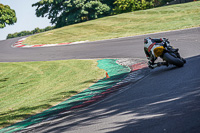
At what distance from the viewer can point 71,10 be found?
5934 cm

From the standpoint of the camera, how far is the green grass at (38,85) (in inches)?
329

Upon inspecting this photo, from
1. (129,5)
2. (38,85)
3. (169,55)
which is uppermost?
(129,5)

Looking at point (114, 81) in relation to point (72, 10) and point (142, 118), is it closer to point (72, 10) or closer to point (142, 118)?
point (142, 118)

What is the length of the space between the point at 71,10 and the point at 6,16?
12.9 meters

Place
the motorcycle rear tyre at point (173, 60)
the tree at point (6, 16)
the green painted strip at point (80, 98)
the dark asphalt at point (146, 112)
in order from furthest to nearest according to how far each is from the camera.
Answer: the tree at point (6, 16) → the motorcycle rear tyre at point (173, 60) → the green painted strip at point (80, 98) → the dark asphalt at point (146, 112)

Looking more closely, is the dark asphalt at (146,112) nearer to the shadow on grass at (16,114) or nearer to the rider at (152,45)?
the shadow on grass at (16,114)

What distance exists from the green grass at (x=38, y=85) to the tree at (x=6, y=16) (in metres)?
40.0

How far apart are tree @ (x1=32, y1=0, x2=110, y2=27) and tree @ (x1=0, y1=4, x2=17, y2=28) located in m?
6.77

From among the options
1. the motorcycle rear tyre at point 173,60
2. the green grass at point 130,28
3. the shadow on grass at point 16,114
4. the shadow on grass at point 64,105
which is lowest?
the shadow on grass at point 16,114

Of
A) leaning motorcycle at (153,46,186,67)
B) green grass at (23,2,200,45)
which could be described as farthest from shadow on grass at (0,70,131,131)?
green grass at (23,2,200,45)

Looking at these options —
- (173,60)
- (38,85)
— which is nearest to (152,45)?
(173,60)

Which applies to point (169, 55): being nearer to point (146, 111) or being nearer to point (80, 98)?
point (80, 98)

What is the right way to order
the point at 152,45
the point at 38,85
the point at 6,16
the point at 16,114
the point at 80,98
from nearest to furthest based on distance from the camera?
1. the point at 16,114
2. the point at 80,98
3. the point at 152,45
4. the point at 38,85
5. the point at 6,16

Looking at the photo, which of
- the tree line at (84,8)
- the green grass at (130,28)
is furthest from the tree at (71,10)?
the green grass at (130,28)
